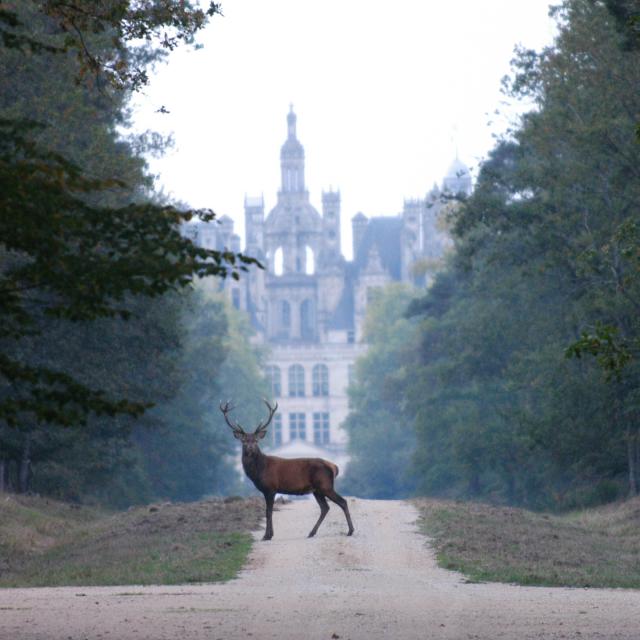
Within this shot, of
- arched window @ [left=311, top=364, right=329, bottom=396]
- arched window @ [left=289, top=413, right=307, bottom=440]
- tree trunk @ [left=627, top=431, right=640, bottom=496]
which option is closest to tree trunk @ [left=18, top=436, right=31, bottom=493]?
tree trunk @ [left=627, top=431, right=640, bottom=496]

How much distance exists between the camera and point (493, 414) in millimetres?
57969

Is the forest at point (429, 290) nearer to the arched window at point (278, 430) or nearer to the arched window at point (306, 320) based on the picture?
the arched window at point (278, 430)

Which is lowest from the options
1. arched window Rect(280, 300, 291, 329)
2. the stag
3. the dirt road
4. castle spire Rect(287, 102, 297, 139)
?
the dirt road

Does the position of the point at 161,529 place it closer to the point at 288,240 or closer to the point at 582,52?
the point at 582,52

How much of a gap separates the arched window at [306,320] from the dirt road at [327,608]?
14837cm

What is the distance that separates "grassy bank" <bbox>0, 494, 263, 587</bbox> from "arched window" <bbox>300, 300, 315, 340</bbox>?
Result: 5235 inches

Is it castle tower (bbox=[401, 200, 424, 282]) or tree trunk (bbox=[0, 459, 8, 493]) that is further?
castle tower (bbox=[401, 200, 424, 282])

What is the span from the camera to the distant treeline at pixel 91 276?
11227mm

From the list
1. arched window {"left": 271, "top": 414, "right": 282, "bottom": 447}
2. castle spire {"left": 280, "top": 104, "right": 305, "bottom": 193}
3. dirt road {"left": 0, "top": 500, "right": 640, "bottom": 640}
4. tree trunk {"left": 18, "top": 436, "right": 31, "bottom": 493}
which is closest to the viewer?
dirt road {"left": 0, "top": 500, "right": 640, "bottom": 640}

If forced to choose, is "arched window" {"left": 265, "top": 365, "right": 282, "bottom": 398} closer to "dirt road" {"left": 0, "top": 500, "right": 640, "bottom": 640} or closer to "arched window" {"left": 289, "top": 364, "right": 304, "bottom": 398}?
"arched window" {"left": 289, "top": 364, "right": 304, "bottom": 398}

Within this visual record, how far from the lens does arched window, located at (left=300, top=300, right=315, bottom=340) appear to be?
169 metres

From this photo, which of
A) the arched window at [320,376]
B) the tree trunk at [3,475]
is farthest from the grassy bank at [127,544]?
the arched window at [320,376]

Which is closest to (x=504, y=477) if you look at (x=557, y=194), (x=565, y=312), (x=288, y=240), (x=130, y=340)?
(x=565, y=312)

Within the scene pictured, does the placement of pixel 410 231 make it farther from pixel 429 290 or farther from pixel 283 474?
pixel 283 474
